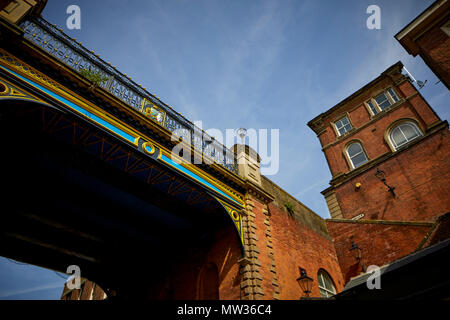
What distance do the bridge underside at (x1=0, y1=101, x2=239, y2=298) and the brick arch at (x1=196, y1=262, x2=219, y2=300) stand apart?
80cm

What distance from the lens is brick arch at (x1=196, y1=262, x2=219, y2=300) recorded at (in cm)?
1002

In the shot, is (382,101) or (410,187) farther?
(382,101)

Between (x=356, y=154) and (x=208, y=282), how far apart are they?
15.4 metres

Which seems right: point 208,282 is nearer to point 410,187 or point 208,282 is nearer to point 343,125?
point 410,187

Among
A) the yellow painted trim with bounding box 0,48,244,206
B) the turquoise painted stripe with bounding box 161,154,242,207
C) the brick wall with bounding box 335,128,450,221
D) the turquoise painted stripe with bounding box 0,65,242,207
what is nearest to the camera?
the yellow painted trim with bounding box 0,48,244,206

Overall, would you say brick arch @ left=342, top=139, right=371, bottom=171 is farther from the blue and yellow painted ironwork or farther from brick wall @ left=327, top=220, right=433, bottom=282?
the blue and yellow painted ironwork

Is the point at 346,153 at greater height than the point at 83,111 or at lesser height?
greater

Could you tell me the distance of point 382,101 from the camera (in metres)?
20.8

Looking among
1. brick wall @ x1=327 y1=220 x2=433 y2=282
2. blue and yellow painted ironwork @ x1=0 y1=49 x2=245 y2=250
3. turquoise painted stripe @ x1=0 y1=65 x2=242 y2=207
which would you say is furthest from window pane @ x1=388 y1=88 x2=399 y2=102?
turquoise painted stripe @ x1=0 y1=65 x2=242 y2=207

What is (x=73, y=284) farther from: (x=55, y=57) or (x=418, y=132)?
(x=418, y=132)

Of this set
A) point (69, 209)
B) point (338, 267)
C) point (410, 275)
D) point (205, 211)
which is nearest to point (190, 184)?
point (205, 211)

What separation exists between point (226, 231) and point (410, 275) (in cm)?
652

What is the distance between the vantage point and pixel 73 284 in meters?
21.0

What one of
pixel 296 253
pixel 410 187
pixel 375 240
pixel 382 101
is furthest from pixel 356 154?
pixel 296 253
